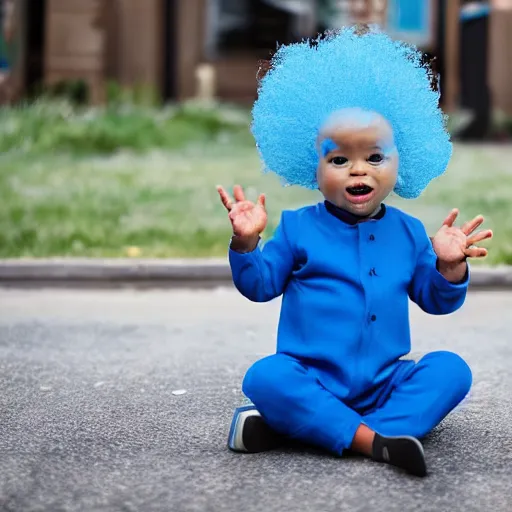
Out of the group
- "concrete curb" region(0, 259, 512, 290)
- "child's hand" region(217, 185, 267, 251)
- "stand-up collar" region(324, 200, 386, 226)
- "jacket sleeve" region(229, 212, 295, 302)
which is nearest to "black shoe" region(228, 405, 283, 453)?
"jacket sleeve" region(229, 212, 295, 302)

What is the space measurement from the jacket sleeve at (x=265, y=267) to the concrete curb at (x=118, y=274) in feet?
9.03

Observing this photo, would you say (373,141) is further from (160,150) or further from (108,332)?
(160,150)

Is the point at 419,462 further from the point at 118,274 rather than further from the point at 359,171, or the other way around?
the point at 118,274

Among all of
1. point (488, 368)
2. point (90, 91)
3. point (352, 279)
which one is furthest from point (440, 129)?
point (90, 91)

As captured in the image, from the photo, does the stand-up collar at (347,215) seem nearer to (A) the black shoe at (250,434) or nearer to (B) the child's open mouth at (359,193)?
(B) the child's open mouth at (359,193)

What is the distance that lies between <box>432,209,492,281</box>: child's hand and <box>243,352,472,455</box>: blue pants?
0.25 meters

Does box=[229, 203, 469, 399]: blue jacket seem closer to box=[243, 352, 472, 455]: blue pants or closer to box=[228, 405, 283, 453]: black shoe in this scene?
box=[243, 352, 472, 455]: blue pants

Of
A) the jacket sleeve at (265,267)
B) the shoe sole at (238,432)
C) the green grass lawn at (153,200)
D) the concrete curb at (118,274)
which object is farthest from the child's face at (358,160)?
the green grass lawn at (153,200)

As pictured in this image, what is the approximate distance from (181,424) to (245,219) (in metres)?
0.74

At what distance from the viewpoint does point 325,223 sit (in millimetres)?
2906

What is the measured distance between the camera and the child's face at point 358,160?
283cm

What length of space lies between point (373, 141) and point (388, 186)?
0.14 metres

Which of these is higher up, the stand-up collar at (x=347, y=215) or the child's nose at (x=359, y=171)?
the child's nose at (x=359, y=171)

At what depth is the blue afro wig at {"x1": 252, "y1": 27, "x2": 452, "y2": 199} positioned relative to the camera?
2906 mm
